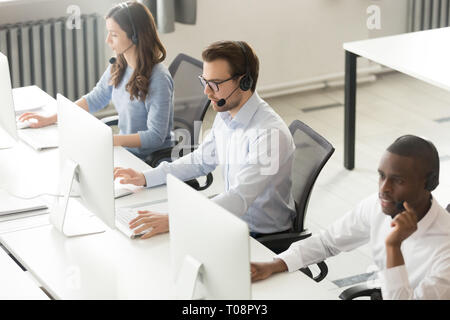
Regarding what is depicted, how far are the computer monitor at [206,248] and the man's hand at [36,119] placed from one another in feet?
5.72

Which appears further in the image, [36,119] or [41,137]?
[36,119]

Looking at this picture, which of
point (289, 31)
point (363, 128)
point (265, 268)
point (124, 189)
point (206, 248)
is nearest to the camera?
point (206, 248)

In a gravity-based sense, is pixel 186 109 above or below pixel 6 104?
below

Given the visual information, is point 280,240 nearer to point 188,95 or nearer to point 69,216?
point 69,216

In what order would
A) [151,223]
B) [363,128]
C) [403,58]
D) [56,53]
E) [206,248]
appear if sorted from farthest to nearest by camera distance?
[363,128] → [56,53] → [403,58] → [151,223] → [206,248]

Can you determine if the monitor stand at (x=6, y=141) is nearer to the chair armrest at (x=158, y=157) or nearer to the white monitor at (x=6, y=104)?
the white monitor at (x=6, y=104)

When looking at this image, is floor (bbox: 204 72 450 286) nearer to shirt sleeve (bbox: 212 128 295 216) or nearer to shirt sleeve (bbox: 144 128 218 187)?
shirt sleeve (bbox: 144 128 218 187)

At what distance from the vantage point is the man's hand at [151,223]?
289cm

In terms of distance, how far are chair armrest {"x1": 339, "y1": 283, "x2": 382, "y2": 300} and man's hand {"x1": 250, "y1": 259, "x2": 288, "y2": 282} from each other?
0.66ft

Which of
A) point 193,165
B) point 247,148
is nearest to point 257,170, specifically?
point 247,148

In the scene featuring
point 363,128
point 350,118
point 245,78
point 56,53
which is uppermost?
point 245,78

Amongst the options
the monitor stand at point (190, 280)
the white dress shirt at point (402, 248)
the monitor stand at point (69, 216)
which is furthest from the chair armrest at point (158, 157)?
Result: the monitor stand at point (190, 280)

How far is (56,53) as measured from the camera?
5645mm

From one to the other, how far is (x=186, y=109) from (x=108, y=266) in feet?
4.95
